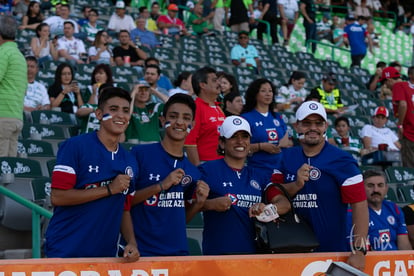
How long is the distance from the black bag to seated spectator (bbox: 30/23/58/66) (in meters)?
8.50

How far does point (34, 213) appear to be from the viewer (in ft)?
18.5

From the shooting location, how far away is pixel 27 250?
5945mm

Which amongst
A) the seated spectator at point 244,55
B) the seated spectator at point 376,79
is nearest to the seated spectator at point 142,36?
the seated spectator at point 244,55

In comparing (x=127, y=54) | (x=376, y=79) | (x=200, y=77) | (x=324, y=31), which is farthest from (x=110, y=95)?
(x=324, y=31)

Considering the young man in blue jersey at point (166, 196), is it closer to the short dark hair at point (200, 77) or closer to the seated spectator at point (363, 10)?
the short dark hair at point (200, 77)

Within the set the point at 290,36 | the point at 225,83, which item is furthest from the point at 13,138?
the point at 290,36

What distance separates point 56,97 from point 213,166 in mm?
5480

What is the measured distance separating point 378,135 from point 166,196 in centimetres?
737

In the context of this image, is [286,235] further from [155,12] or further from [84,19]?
[155,12]

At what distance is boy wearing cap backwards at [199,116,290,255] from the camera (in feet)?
15.6

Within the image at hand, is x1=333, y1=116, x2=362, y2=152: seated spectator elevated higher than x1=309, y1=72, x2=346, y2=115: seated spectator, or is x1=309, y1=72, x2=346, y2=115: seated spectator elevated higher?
x1=309, y1=72, x2=346, y2=115: seated spectator

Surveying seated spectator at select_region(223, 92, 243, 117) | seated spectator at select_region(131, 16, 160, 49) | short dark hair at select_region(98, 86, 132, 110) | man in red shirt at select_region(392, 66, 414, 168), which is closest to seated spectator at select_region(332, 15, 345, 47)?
seated spectator at select_region(131, 16, 160, 49)

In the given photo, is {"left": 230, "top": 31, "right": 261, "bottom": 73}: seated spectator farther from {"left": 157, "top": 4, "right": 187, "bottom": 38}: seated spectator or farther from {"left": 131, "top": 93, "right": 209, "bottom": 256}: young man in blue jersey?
{"left": 131, "top": 93, "right": 209, "bottom": 256}: young man in blue jersey

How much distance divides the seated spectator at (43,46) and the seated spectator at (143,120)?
424cm
